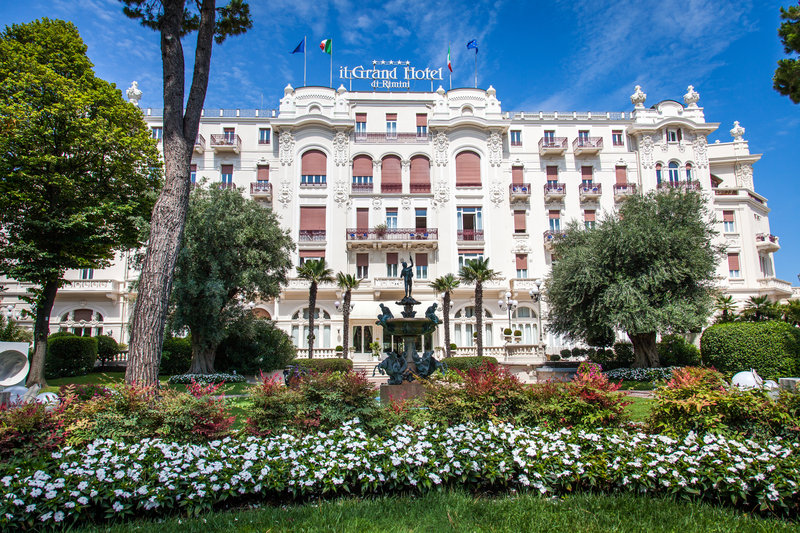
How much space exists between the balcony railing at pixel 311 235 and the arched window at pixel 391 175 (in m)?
5.80

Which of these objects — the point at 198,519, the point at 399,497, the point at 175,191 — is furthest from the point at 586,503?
the point at 175,191

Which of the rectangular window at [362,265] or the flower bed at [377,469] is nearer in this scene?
the flower bed at [377,469]

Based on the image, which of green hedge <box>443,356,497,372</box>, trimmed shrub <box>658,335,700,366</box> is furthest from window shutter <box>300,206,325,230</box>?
trimmed shrub <box>658,335,700,366</box>

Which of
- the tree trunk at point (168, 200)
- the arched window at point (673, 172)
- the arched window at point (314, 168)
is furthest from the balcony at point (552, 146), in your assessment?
the tree trunk at point (168, 200)

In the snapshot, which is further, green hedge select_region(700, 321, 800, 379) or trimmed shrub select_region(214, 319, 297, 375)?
trimmed shrub select_region(214, 319, 297, 375)

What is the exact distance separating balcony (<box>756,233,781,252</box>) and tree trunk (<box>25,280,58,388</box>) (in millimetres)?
46692

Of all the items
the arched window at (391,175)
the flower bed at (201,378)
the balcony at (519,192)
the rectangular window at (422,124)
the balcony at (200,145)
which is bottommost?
the flower bed at (201,378)

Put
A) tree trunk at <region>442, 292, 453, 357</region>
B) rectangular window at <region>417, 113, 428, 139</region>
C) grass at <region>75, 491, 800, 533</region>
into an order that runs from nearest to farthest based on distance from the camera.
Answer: grass at <region>75, 491, 800, 533</region> → tree trunk at <region>442, 292, 453, 357</region> → rectangular window at <region>417, 113, 428, 139</region>

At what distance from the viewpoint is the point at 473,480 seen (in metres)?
5.73

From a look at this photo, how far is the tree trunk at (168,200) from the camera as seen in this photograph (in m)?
8.34

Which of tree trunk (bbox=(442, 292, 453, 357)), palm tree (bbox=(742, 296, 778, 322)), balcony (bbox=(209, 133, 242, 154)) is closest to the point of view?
palm tree (bbox=(742, 296, 778, 322))

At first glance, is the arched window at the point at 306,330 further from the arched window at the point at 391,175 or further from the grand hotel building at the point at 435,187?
the arched window at the point at 391,175

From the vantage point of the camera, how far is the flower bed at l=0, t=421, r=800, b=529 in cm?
492

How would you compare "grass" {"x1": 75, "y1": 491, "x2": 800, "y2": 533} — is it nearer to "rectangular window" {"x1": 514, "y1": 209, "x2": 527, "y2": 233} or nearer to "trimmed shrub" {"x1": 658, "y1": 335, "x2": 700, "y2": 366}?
"trimmed shrub" {"x1": 658, "y1": 335, "x2": 700, "y2": 366}
